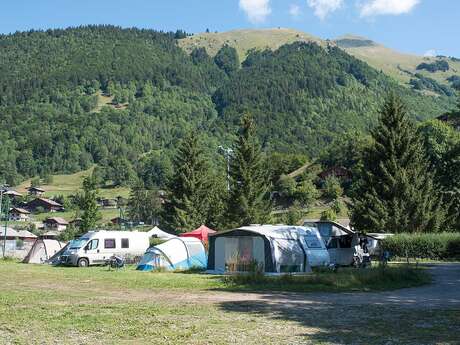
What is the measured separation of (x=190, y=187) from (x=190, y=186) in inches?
3.9

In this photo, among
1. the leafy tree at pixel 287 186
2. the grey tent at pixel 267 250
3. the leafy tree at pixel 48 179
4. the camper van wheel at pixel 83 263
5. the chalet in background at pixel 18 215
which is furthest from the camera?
the leafy tree at pixel 48 179

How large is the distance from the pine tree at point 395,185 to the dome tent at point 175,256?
20.2m

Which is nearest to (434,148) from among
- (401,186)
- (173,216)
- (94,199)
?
(401,186)

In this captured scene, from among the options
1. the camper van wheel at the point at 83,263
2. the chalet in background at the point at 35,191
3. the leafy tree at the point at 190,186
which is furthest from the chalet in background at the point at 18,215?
the camper van wheel at the point at 83,263

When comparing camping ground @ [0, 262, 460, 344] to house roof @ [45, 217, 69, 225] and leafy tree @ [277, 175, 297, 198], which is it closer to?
leafy tree @ [277, 175, 297, 198]

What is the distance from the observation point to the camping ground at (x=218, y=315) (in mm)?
9750

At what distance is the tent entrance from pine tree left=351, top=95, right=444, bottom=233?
22167mm

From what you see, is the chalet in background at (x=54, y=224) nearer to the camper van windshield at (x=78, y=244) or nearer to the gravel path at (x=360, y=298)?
the camper van windshield at (x=78, y=244)

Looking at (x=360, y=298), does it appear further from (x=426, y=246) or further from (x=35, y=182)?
(x=35, y=182)

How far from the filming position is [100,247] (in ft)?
108

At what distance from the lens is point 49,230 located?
125 meters

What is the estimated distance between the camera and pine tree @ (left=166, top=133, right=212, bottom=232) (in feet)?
184

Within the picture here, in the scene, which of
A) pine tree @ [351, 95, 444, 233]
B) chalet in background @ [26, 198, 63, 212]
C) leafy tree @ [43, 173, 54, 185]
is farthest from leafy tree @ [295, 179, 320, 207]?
leafy tree @ [43, 173, 54, 185]

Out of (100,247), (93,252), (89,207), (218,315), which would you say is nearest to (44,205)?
(89,207)
